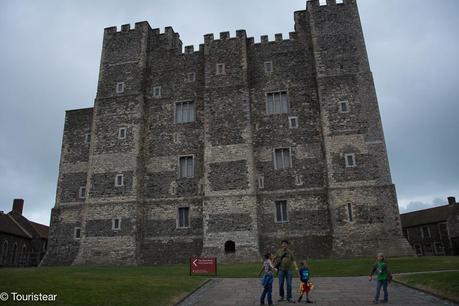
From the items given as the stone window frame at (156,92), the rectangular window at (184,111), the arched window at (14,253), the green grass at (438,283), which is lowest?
the green grass at (438,283)

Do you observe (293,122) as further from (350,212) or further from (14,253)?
(14,253)

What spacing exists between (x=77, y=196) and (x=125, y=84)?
11.4 metres

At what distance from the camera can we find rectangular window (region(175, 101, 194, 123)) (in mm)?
34406

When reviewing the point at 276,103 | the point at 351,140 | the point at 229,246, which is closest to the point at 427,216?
the point at 351,140

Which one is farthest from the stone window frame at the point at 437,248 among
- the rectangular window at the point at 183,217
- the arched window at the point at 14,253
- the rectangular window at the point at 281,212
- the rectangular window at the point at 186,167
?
the arched window at the point at 14,253

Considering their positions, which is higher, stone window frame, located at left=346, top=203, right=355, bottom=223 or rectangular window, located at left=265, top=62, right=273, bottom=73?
rectangular window, located at left=265, top=62, right=273, bottom=73

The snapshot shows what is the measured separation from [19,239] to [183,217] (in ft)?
98.2

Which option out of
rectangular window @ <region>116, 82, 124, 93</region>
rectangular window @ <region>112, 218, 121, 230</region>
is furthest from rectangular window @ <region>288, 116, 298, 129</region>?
rectangular window @ <region>112, 218, 121, 230</region>

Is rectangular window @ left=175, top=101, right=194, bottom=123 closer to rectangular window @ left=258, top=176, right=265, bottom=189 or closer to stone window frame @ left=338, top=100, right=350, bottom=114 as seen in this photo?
rectangular window @ left=258, top=176, right=265, bottom=189

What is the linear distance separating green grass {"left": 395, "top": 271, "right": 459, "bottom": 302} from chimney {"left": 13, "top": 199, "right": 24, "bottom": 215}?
179 ft

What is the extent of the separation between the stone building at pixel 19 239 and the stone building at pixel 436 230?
53.3m

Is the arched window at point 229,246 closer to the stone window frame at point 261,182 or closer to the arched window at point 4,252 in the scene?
the stone window frame at point 261,182

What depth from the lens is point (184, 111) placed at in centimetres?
3469

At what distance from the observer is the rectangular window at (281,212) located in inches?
1185
